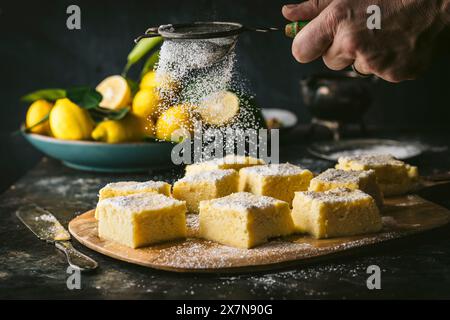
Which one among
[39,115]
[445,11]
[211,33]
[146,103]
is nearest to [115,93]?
[146,103]

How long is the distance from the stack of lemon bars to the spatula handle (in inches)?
3.6

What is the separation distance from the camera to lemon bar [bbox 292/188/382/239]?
164cm

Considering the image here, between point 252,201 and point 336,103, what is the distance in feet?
3.68

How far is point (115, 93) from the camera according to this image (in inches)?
96.8

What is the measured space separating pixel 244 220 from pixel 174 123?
2.37 feet

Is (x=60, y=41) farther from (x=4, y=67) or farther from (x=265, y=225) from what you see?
(x=265, y=225)

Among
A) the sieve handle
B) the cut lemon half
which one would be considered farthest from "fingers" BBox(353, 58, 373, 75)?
the cut lemon half

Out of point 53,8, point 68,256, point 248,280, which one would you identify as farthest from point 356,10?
point 53,8

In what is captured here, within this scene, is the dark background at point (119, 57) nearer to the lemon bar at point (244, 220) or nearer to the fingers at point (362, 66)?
the fingers at point (362, 66)

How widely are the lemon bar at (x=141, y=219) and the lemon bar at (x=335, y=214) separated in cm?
28

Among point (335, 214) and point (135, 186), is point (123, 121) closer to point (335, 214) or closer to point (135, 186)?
point (135, 186)

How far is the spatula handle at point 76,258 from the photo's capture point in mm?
1511
